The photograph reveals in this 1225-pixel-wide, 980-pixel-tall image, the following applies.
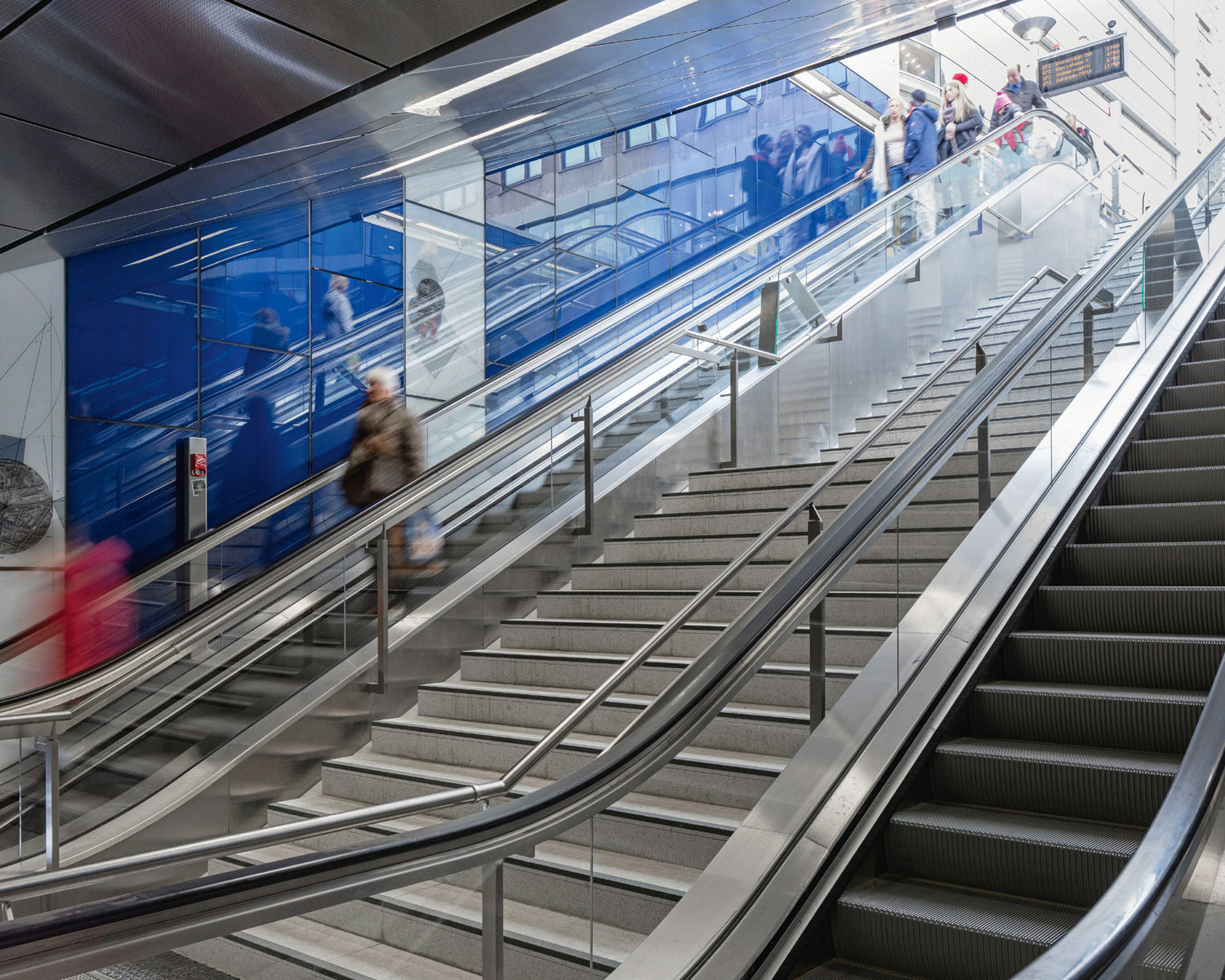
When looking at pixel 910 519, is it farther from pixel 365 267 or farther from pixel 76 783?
pixel 365 267

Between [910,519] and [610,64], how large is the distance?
224cm

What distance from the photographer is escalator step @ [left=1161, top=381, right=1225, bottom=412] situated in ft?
17.2

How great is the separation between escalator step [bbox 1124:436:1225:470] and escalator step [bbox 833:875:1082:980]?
8.62ft

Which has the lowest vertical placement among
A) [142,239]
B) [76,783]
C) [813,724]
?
[76,783]

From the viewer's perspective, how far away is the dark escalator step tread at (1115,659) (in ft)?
11.3

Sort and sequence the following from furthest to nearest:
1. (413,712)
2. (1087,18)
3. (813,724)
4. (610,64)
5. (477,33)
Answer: (1087,18) < (413,712) < (610,64) < (477,33) < (813,724)

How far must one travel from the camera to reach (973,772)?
3275mm

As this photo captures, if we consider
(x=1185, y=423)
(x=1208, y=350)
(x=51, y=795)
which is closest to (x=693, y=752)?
(x=51, y=795)

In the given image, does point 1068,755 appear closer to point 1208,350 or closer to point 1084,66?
point 1208,350

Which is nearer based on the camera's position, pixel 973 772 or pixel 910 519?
pixel 973 772

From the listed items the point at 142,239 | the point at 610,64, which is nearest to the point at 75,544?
the point at 142,239

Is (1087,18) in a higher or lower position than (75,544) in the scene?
higher

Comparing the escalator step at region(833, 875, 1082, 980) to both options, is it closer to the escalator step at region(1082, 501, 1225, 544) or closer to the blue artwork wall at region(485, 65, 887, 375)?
the escalator step at region(1082, 501, 1225, 544)

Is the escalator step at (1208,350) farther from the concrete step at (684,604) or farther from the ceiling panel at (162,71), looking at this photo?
the ceiling panel at (162,71)
